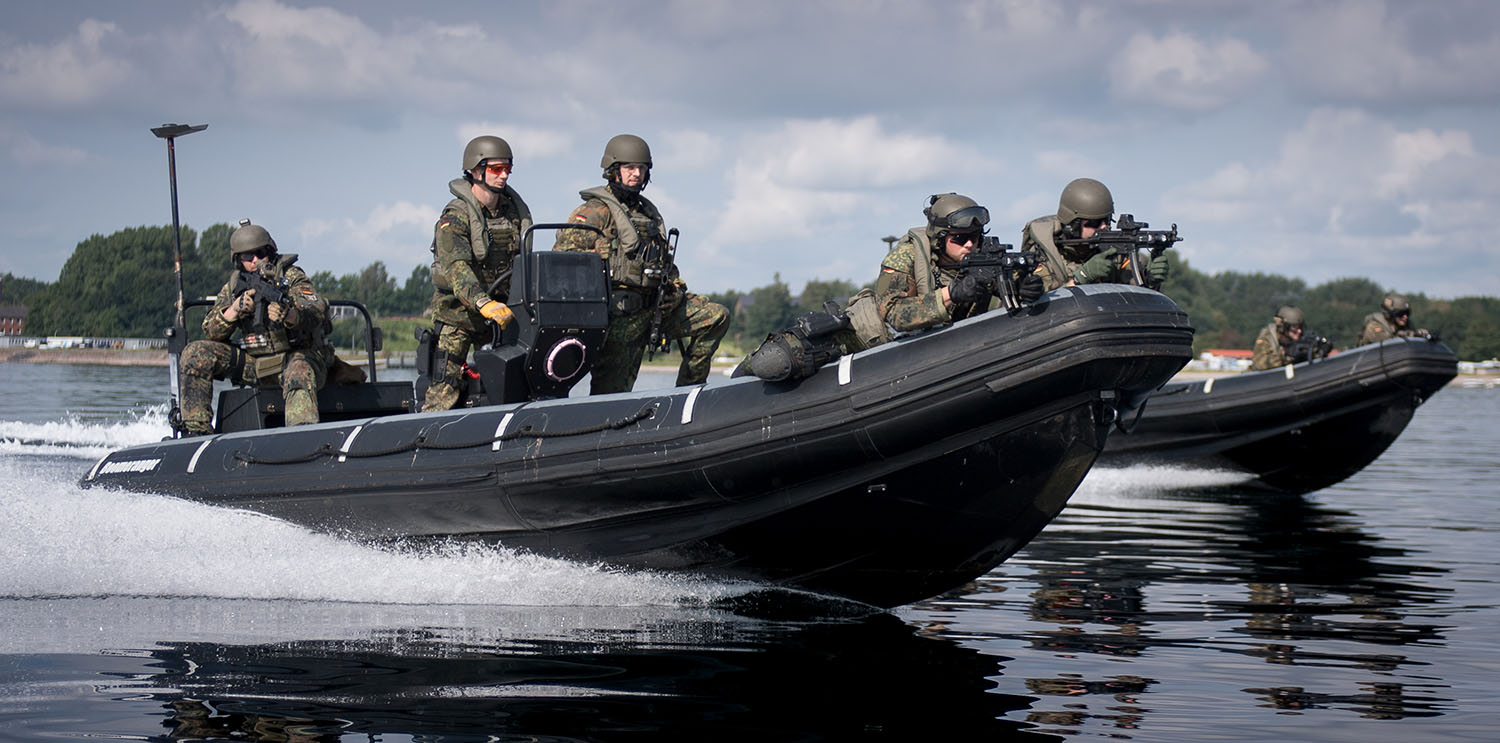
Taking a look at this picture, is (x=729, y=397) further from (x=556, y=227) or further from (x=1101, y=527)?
(x=1101, y=527)

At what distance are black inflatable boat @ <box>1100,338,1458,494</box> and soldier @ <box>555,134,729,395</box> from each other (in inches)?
292

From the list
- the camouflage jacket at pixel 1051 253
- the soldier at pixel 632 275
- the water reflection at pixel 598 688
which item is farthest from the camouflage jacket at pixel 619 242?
the water reflection at pixel 598 688

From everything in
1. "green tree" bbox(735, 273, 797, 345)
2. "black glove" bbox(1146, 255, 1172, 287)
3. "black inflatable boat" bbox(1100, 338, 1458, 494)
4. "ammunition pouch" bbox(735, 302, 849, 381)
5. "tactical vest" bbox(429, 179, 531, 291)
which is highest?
"green tree" bbox(735, 273, 797, 345)

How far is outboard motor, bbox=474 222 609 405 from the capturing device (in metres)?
7.92

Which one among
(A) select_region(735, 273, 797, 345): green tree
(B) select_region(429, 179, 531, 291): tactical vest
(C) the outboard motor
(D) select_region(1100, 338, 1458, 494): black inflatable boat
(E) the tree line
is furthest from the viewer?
(A) select_region(735, 273, 797, 345): green tree

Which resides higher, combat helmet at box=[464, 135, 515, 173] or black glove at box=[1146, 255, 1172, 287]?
combat helmet at box=[464, 135, 515, 173]

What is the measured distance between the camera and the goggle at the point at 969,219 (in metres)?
6.90

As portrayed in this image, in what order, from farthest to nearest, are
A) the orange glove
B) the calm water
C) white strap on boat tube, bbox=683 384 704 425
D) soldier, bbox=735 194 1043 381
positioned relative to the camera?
the orange glove
white strap on boat tube, bbox=683 384 704 425
soldier, bbox=735 194 1043 381
the calm water

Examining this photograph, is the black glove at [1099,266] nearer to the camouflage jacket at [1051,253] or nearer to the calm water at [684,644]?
the camouflage jacket at [1051,253]

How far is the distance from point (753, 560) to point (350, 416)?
3.52 m

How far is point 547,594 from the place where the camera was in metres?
7.50

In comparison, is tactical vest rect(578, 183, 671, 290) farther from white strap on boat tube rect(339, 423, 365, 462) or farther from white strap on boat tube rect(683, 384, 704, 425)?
white strap on boat tube rect(339, 423, 365, 462)

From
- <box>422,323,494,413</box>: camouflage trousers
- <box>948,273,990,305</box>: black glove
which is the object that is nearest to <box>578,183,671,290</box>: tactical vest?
<box>422,323,494,413</box>: camouflage trousers

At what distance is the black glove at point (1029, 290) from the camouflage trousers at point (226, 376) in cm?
460
